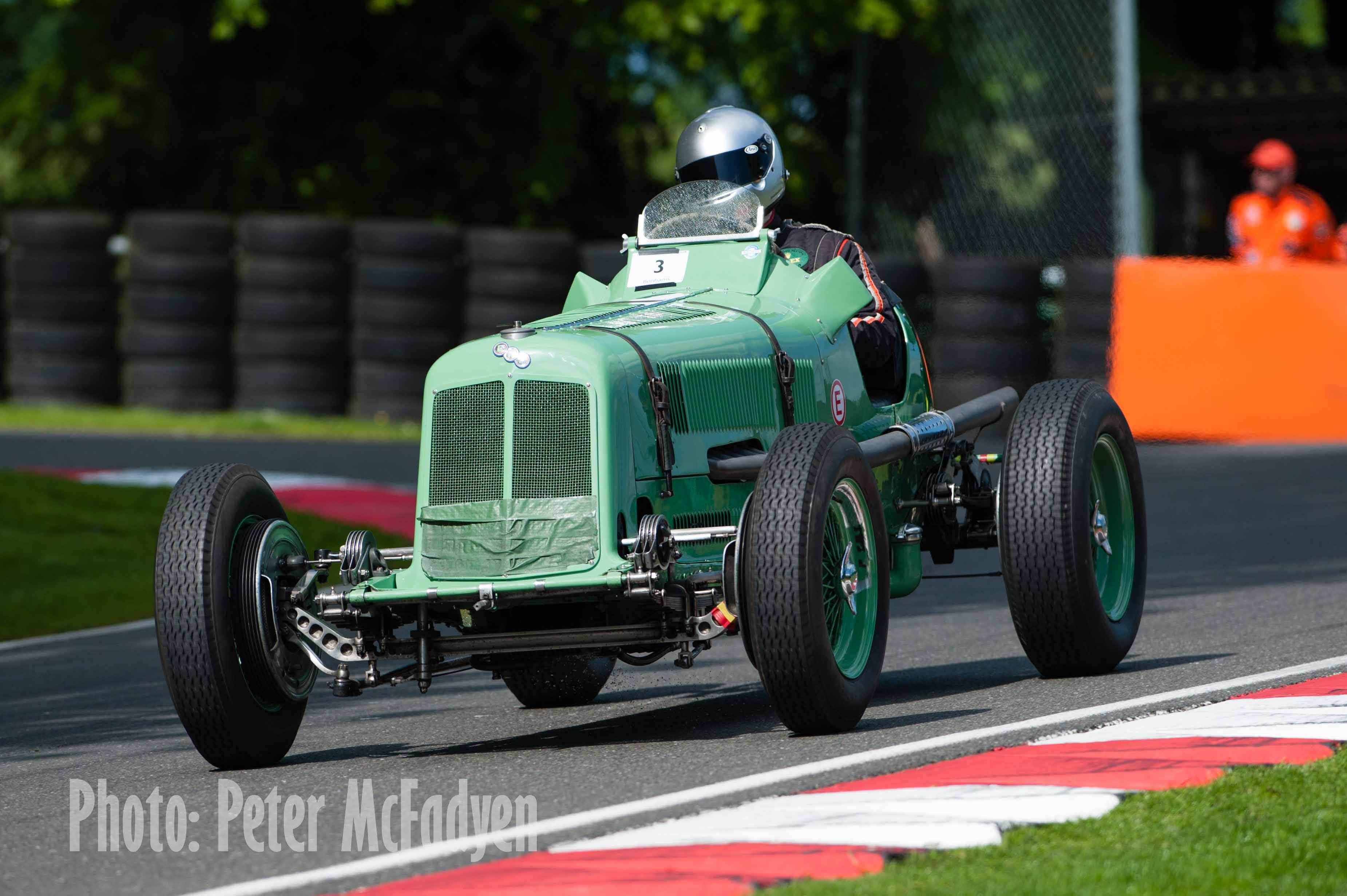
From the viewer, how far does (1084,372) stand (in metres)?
17.3

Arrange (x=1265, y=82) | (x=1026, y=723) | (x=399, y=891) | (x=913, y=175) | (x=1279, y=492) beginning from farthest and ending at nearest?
(x=1265, y=82)
(x=913, y=175)
(x=1279, y=492)
(x=1026, y=723)
(x=399, y=891)

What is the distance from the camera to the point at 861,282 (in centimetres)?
783

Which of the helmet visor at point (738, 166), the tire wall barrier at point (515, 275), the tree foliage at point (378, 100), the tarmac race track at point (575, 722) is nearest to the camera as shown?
the tarmac race track at point (575, 722)

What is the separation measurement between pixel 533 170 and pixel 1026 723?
59.7ft

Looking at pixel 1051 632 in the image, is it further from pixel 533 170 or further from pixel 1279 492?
pixel 533 170

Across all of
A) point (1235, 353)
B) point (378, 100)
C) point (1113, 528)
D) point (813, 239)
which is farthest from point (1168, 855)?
point (378, 100)

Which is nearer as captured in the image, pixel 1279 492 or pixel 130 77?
pixel 1279 492

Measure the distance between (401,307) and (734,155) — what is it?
1126 centimetres

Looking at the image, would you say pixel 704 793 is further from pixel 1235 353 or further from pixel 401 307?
pixel 401 307

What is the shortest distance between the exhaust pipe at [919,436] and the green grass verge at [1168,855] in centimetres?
194

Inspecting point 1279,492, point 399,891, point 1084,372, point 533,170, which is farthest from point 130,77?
point 399,891

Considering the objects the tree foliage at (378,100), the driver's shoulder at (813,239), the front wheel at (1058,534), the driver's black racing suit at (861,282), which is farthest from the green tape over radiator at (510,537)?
the tree foliage at (378,100)

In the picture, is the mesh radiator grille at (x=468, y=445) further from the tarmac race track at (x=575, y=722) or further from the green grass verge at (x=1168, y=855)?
the green grass verge at (x=1168, y=855)

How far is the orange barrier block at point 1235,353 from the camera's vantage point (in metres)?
15.9
